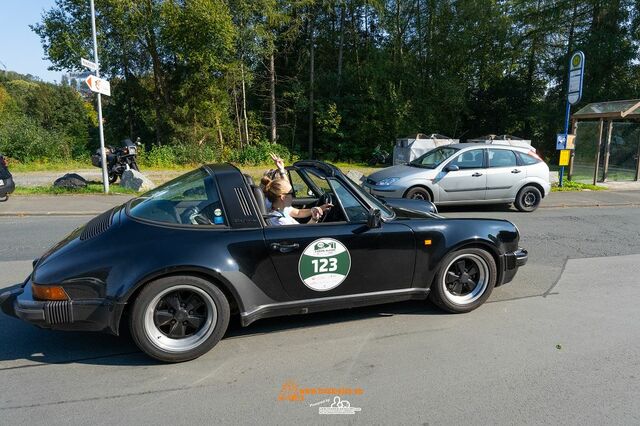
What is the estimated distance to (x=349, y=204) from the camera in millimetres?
3883

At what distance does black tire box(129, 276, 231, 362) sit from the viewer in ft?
10.3

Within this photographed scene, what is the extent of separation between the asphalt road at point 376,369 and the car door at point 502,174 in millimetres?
5468

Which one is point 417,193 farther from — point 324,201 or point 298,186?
point 324,201

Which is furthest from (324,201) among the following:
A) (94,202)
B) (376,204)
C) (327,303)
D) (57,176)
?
(57,176)

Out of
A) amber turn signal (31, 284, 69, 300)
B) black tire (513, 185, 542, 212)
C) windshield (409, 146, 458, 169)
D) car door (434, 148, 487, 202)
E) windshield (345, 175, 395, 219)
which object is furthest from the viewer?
black tire (513, 185, 542, 212)

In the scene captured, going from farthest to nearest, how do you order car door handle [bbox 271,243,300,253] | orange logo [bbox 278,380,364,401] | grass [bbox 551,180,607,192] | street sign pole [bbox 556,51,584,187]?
grass [bbox 551,180,607,192], street sign pole [bbox 556,51,584,187], car door handle [bbox 271,243,300,253], orange logo [bbox 278,380,364,401]

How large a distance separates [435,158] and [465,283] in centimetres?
665

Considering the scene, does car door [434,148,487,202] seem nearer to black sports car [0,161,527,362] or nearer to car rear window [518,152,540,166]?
car rear window [518,152,540,166]

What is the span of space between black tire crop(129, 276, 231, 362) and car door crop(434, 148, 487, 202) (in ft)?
23.9

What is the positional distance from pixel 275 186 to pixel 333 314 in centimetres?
134

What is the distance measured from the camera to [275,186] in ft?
13.1

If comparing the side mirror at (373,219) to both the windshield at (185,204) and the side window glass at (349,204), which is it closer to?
the side window glass at (349,204)

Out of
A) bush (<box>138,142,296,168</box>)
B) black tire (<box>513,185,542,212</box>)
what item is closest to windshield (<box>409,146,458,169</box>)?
black tire (<box>513,185,542,212</box>)

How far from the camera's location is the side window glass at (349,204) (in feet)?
12.5
